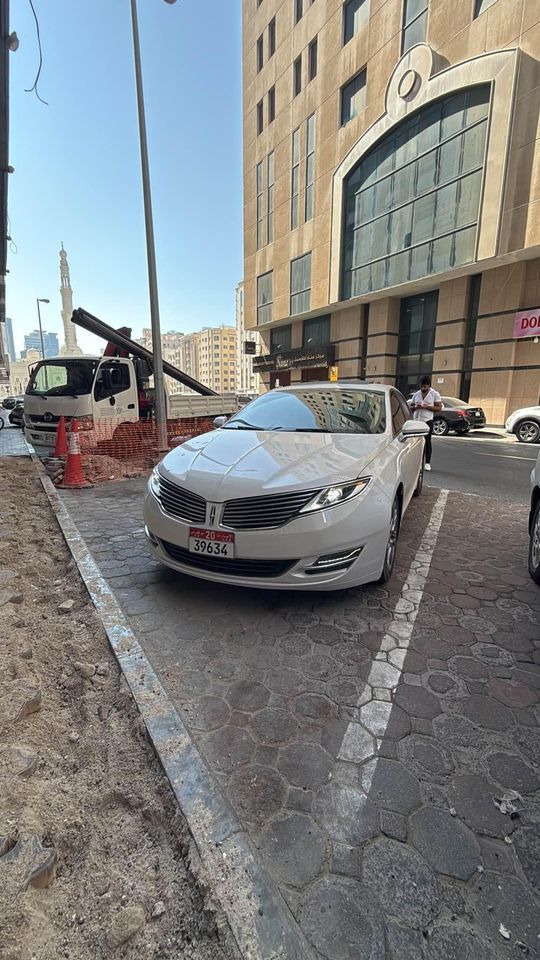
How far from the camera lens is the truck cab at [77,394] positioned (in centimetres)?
970

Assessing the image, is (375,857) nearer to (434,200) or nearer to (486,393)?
(486,393)

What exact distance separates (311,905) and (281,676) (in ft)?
3.66

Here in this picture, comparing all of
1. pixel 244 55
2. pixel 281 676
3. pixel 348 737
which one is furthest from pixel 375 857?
pixel 244 55

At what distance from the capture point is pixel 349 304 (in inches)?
1047

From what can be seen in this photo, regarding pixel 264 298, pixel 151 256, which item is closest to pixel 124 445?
pixel 151 256

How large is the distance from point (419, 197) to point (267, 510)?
23338 millimetres

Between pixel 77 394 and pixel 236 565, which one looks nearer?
pixel 236 565

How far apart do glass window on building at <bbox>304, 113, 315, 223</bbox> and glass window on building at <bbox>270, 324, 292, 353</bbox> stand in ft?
26.2

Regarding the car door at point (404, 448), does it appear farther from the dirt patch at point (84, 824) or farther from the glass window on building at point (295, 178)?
the glass window on building at point (295, 178)

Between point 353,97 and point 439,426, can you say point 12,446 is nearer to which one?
point 439,426

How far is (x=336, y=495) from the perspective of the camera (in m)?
2.92

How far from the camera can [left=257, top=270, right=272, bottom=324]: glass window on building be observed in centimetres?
3288

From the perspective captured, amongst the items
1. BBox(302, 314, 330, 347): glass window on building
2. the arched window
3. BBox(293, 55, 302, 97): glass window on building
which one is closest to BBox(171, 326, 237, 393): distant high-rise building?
BBox(302, 314, 330, 347): glass window on building

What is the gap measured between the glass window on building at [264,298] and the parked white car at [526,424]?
22.9 m
